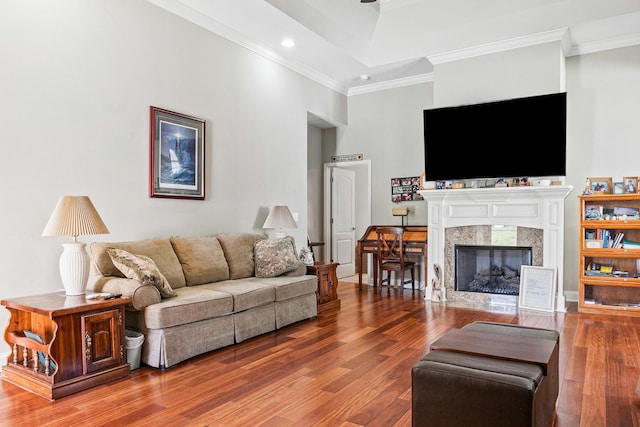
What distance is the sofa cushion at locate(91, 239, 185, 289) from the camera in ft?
11.8

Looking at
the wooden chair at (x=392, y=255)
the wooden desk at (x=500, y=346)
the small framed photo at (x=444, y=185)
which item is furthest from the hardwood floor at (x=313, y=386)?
the small framed photo at (x=444, y=185)

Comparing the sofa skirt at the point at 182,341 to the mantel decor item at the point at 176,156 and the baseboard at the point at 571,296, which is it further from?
the baseboard at the point at 571,296

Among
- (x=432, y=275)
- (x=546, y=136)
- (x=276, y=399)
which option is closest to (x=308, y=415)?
(x=276, y=399)

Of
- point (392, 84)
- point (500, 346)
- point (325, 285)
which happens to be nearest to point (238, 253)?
point (325, 285)

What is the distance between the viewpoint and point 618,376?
122 inches

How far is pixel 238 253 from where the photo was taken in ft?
15.7

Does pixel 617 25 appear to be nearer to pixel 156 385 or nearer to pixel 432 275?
pixel 432 275

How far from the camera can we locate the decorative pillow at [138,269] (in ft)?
11.0

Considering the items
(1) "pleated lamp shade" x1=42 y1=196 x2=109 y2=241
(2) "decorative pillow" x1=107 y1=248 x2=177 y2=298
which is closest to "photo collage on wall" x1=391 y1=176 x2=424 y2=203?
(2) "decorative pillow" x1=107 y1=248 x2=177 y2=298

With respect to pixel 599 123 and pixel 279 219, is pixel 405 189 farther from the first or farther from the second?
pixel 599 123

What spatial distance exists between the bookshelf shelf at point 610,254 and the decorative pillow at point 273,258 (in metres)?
3.45

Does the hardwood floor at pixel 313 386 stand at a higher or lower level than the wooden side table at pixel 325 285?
lower

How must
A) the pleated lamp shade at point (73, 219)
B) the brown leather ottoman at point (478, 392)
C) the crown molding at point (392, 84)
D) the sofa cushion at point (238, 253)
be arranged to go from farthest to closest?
the crown molding at point (392, 84) → the sofa cushion at point (238, 253) → the pleated lamp shade at point (73, 219) → the brown leather ottoman at point (478, 392)

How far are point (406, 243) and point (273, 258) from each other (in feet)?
8.46
